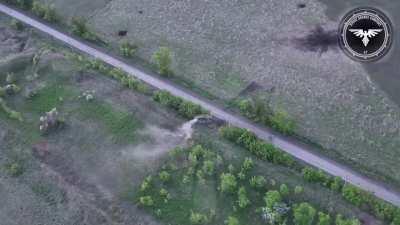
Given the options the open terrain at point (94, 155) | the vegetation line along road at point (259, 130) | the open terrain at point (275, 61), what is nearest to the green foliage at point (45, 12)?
the vegetation line along road at point (259, 130)

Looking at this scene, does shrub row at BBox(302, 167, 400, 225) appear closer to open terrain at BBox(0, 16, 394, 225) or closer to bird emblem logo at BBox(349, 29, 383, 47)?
open terrain at BBox(0, 16, 394, 225)

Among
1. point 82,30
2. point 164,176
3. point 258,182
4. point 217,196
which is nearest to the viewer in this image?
point 258,182

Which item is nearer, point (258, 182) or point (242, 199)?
point (242, 199)

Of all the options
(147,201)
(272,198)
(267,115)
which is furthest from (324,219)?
(147,201)

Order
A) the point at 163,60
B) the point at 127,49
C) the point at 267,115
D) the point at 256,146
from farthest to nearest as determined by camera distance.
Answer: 1. the point at 127,49
2. the point at 163,60
3. the point at 267,115
4. the point at 256,146

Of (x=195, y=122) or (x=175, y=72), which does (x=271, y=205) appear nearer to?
(x=195, y=122)

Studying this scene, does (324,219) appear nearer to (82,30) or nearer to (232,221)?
(232,221)

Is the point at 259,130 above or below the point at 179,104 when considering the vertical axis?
above

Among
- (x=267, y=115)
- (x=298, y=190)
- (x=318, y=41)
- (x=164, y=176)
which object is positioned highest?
(x=318, y=41)
